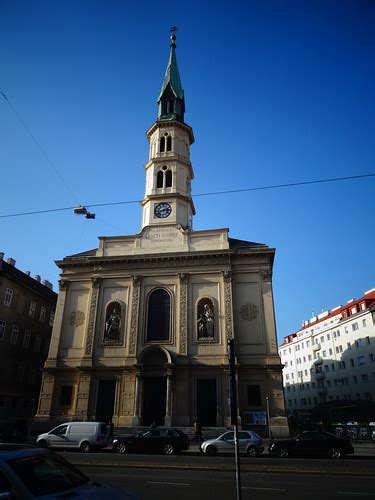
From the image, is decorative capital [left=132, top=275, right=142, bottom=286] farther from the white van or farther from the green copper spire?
the green copper spire

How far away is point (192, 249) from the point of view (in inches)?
1355

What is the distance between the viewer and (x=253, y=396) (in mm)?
28562

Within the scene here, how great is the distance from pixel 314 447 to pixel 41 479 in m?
16.3

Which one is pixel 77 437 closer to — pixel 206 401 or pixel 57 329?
pixel 206 401

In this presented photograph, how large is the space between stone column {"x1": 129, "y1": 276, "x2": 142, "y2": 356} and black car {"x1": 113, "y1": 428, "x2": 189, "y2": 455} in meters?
12.0

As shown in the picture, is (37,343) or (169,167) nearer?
(37,343)

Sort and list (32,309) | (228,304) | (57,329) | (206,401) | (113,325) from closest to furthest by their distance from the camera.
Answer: (206,401), (228,304), (113,325), (57,329), (32,309)

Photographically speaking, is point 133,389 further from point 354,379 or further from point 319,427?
point 354,379

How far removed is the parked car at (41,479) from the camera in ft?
13.6

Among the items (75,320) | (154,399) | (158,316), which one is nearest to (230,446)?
(154,399)

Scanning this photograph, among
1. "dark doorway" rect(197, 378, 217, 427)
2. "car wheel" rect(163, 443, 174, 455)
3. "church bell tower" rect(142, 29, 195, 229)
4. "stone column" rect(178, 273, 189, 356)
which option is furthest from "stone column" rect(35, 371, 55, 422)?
"church bell tower" rect(142, 29, 195, 229)

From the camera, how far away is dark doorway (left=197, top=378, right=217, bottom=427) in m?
28.3

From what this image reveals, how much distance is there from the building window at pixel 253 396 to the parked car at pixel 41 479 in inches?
1005

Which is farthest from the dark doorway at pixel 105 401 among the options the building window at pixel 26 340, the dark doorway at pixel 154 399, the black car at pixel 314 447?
the black car at pixel 314 447
